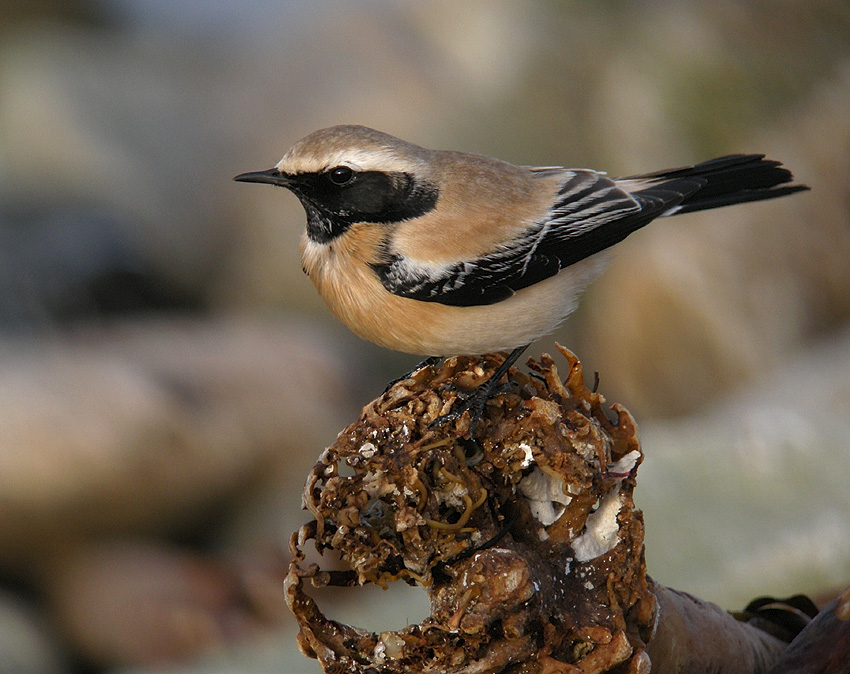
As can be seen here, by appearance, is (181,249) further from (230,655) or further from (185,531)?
(230,655)

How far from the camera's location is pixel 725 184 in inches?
125

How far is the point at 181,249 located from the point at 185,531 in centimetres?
318

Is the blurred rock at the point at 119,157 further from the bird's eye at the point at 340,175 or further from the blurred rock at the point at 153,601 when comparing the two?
the bird's eye at the point at 340,175

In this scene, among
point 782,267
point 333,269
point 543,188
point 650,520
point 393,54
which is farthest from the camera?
point 393,54

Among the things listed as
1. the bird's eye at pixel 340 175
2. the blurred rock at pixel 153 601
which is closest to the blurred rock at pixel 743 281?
the blurred rock at pixel 153 601

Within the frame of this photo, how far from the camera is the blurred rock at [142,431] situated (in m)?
5.61

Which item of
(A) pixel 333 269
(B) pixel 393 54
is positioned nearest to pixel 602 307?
(B) pixel 393 54

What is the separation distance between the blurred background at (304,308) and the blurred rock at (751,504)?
0.01 metres

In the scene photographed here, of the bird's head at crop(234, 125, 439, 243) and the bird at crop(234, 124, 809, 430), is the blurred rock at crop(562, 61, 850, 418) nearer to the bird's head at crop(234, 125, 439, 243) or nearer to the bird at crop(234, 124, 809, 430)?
the bird at crop(234, 124, 809, 430)

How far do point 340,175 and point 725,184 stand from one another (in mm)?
1352

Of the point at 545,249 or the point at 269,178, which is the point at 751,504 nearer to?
the point at 545,249

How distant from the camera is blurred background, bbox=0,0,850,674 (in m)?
4.30

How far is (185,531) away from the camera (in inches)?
244

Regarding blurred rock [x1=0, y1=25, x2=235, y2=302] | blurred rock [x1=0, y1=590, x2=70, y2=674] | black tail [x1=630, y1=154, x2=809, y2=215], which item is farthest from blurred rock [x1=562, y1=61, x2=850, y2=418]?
blurred rock [x1=0, y1=590, x2=70, y2=674]
